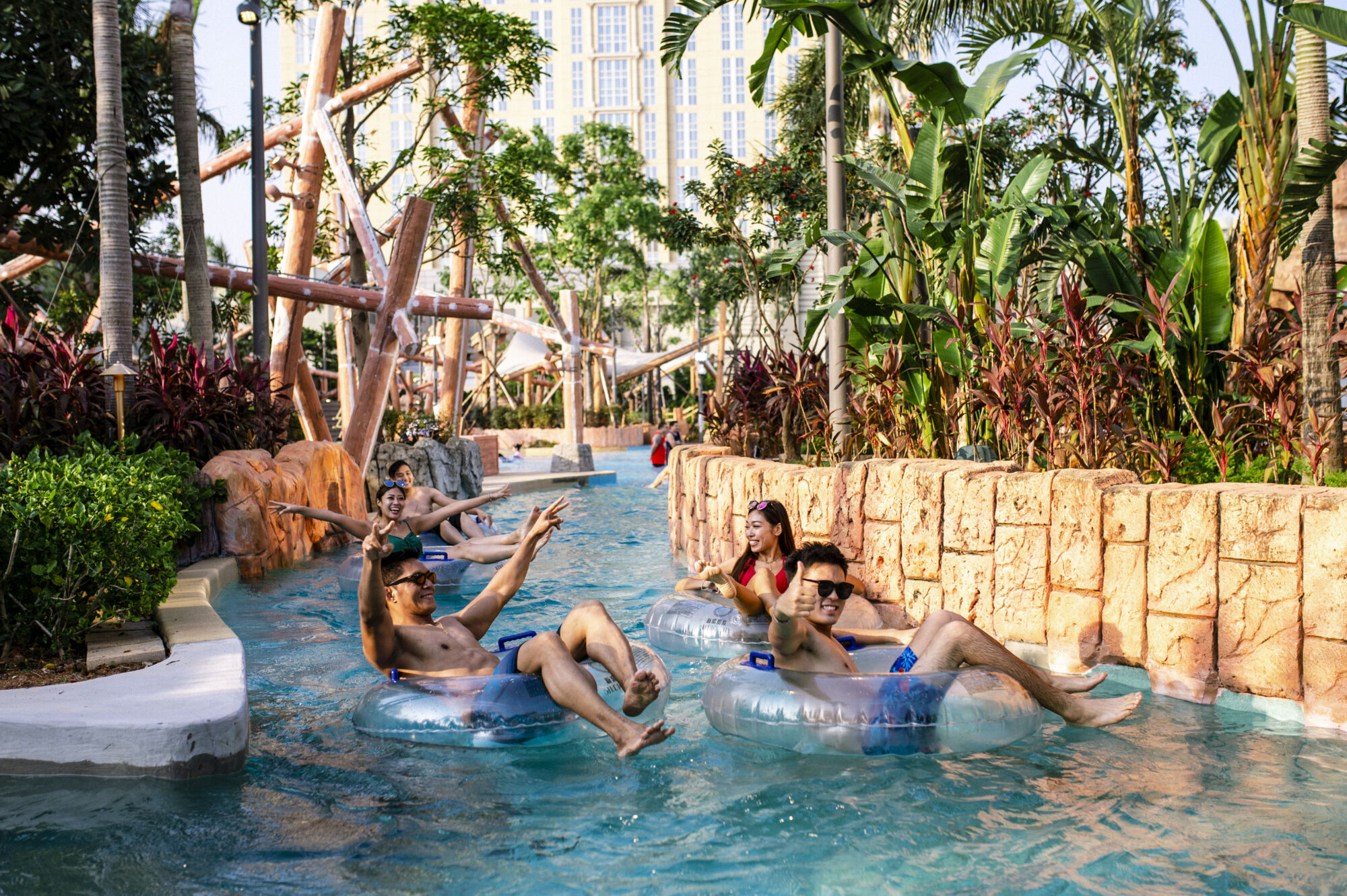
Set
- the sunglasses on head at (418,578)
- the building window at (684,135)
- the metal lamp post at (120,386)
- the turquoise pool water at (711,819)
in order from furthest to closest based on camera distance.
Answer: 1. the building window at (684,135)
2. the metal lamp post at (120,386)
3. the sunglasses on head at (418,578)
4. the turquoise pool water at (711,819)

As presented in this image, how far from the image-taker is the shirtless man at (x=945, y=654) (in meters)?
4.87

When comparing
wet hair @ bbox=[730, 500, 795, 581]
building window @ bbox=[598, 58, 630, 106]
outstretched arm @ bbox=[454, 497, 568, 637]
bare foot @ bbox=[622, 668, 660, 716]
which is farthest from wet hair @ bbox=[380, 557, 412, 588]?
building window @ bbox=[598, 58, 630, 106]

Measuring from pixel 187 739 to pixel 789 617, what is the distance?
242 cm

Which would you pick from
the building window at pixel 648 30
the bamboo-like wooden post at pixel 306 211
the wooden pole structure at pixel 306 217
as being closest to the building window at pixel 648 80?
the building window at pixel 648 30

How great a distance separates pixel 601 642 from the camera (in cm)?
493

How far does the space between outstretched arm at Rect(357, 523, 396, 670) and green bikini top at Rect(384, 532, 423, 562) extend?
0.20 feet

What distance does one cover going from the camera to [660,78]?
66375 millimetres

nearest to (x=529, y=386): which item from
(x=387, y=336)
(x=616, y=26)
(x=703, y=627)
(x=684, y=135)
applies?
(x=387, y=336)

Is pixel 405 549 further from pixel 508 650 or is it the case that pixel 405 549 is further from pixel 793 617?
pixel 793 617

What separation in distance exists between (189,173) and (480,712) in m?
10.7

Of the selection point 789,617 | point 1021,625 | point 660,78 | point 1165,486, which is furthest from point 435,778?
point 660,78

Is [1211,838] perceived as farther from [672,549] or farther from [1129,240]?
[672,549]

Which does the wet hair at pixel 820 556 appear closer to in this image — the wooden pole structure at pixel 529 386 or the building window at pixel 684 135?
the wooden pole structure at pixel 529 386

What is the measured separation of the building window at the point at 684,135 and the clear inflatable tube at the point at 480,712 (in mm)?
65416
